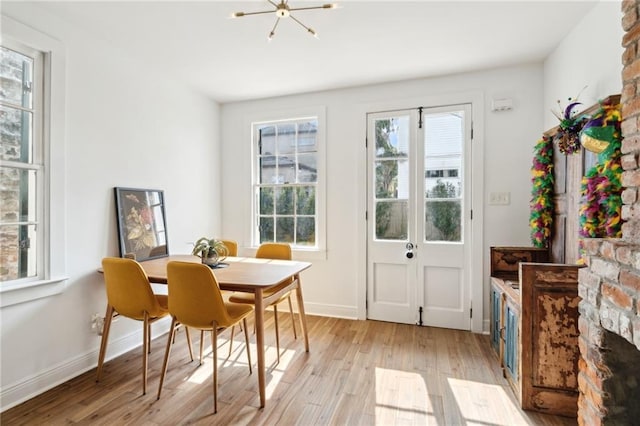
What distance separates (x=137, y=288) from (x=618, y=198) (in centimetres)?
292

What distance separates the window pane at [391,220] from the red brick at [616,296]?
2.09 metres

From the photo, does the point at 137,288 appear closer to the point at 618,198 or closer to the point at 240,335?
the point at 240,335

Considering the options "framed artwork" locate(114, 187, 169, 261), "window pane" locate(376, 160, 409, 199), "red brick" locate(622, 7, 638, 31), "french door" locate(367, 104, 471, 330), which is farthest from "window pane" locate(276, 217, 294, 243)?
"red brick" locate(622, 7, 638, 31)

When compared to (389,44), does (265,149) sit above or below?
below

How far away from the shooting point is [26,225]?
2.19 metres

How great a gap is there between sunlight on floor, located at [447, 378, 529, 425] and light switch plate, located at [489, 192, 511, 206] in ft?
5.51

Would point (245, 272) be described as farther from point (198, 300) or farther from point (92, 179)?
point (92, 179)

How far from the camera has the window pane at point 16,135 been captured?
82.1 inches

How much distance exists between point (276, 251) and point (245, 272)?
0.77m

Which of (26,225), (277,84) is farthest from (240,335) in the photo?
A: (277,84)

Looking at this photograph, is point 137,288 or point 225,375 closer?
point 137,288

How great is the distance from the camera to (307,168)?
3.90 meters

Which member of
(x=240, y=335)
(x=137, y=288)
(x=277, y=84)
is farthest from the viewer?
(x=277, y=84)

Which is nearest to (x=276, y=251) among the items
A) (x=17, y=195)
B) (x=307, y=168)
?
(x=307, y=168)
